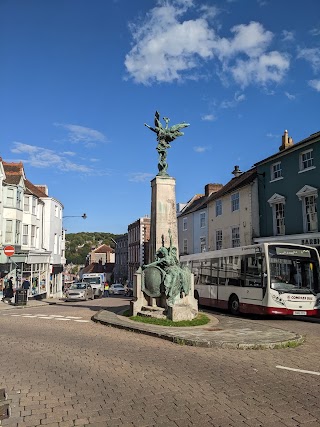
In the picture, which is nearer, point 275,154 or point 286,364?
point 286,364

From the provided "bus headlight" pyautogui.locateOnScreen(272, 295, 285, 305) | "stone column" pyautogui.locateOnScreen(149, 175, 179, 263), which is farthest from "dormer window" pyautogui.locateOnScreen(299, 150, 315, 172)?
"bus headlight" pyautogui.locateOnScreen(272, 295, 285, 305)

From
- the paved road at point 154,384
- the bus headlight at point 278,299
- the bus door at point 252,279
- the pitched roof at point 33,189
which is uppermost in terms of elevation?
the pitched roof at point 33,189

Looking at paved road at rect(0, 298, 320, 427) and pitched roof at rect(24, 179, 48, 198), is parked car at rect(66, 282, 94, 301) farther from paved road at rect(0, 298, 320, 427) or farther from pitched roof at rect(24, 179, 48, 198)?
paved road at rect(0, 298, 320, 427)

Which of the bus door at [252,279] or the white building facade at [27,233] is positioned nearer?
the bus door at [252,279]

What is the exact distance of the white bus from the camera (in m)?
13.6

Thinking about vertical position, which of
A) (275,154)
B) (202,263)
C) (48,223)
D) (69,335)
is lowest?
(69,335)

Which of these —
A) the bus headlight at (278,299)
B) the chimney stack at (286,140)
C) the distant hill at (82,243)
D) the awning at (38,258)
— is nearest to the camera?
the bus headlight at (278,299)

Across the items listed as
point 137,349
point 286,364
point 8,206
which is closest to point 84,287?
point 8,206

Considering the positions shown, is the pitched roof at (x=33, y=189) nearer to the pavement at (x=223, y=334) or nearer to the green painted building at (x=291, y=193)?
the green painted building at (x=291, y=193)

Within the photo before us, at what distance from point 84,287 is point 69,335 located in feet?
60.9

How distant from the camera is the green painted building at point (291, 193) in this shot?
21.9 m

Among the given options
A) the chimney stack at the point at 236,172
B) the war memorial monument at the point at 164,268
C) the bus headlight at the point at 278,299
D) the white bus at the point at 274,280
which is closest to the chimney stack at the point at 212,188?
the chimney stack at the point at 236,172

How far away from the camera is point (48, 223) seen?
36.4 m

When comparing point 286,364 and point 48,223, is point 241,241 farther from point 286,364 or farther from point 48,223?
point 286,364
